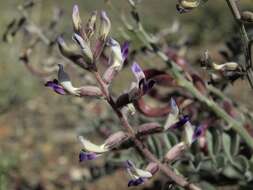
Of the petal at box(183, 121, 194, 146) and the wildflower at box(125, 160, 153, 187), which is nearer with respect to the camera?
the wildflower at box(125, 160, 153, 187)

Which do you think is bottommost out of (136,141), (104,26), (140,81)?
(136,141)

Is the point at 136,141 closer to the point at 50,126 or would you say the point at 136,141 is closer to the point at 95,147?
the point at 95,147

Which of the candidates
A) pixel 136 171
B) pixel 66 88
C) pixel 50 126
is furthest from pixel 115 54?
pixel 50 126

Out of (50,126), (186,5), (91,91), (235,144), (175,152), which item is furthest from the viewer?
(50,126)

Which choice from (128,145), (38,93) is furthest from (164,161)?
(38,93)

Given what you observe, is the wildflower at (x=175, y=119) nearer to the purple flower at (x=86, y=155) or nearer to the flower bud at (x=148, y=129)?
the flower bud at (x=148, y=129)

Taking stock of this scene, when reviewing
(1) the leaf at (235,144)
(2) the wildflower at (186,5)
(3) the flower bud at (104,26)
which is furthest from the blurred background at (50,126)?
(2) the wildflower at (186,5)

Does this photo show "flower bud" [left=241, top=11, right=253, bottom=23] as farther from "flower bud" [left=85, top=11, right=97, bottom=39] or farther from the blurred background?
the blurred background

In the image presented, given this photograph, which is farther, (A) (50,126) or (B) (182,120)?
(A) (50,126)

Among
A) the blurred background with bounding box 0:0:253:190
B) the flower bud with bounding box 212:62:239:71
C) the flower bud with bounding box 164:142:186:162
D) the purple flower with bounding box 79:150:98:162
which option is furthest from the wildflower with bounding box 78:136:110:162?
the blurred background with bounding box 0:0:253:190

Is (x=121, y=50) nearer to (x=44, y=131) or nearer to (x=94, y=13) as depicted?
(x=94, y=13)
